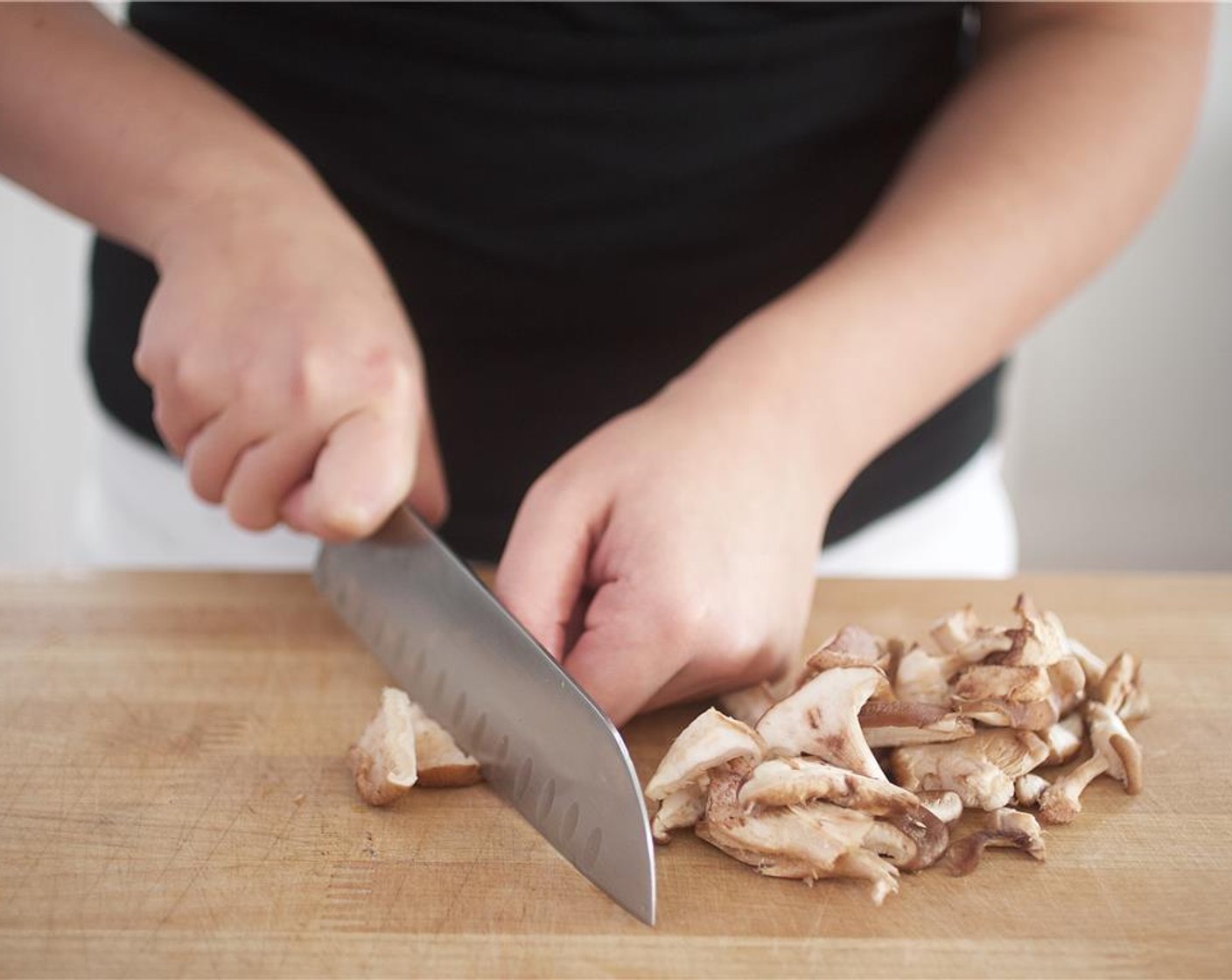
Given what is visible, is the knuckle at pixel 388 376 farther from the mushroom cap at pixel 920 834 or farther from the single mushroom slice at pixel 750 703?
the mushroom cap at pixel 920 834

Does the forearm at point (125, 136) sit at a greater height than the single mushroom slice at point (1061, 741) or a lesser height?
greater

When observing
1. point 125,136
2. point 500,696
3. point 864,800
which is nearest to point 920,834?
point 864,800

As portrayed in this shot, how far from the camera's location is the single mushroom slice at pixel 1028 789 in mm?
785

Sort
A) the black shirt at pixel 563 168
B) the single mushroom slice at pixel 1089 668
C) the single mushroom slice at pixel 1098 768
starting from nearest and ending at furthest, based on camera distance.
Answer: the single mushroom slice at pixel 1098 768 < the single mushroom slice at pixel 1089 668 < the black shirt at pixel 563 168

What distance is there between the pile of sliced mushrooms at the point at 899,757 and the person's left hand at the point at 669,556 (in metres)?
0.05

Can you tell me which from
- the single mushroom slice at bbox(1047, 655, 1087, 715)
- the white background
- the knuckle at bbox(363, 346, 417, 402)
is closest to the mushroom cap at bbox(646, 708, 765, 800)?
the single mushroom slice at bbox(1047, 655, 1087, 715)

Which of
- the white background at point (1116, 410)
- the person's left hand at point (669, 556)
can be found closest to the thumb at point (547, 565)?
the person's left hand at point (669, 556)

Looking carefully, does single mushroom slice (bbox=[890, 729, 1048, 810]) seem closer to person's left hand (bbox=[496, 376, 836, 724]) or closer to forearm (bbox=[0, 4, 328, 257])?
person's left hand (bbox=[496, 376, 836, 724])

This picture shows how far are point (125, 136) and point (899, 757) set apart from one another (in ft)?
2.36

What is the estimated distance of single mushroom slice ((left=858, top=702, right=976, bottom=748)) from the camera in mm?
781

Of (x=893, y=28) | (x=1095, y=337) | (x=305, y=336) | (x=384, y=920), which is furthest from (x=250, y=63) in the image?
(x=1095, y=337)

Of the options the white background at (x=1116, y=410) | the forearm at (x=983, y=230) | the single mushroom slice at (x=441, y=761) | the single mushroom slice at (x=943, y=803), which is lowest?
the white background at (x=1116, y=410)

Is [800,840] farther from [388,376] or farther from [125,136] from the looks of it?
[125,136]

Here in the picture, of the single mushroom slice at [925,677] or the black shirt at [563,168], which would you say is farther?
the black shirt at [563,168]
